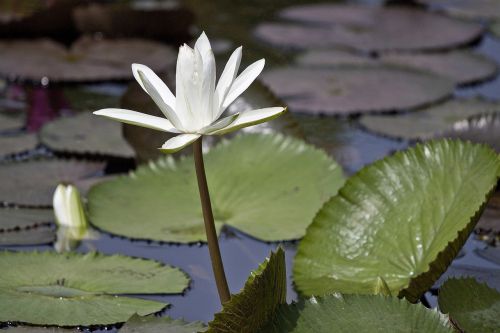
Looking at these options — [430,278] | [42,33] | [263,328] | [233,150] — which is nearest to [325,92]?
[233,150]

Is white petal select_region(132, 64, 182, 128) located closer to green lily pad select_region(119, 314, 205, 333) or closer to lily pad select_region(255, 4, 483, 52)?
green lily pad select_region(119, 314, 205, 333)

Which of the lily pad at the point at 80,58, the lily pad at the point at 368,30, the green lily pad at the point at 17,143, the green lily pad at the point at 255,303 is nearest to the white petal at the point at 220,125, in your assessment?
the green lily pad at the point at 255,303

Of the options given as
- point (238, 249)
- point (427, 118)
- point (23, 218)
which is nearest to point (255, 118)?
point (238, 249)

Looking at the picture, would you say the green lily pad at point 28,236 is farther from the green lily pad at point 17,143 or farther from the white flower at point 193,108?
the white flower at point 193,108

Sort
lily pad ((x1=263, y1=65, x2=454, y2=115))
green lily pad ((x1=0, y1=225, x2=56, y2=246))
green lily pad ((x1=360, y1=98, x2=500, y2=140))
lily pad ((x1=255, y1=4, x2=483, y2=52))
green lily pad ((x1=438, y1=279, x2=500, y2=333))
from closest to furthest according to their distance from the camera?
green lily pad ((x1=438, y1=279, x2=500, y2=333))
green lily pad ((x1=0, y1=225, x2=56, y2=246))
green lily pad ((x1=360, y1=98, x2=500, y2=140))
lily pad ((x1=263, y1=65, x2=454, y2=115))
lily pad ((x1=255, y1=4, x2=483, y2=52))

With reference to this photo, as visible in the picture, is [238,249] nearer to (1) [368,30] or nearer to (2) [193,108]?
(2) [193,108]

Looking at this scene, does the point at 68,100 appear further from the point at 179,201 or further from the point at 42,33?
the point at 179,201

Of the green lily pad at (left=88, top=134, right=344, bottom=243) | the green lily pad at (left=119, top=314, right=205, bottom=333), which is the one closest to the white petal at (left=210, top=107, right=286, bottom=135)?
the green lily pad at (left=119, top=314, right=205, bottom=333)
